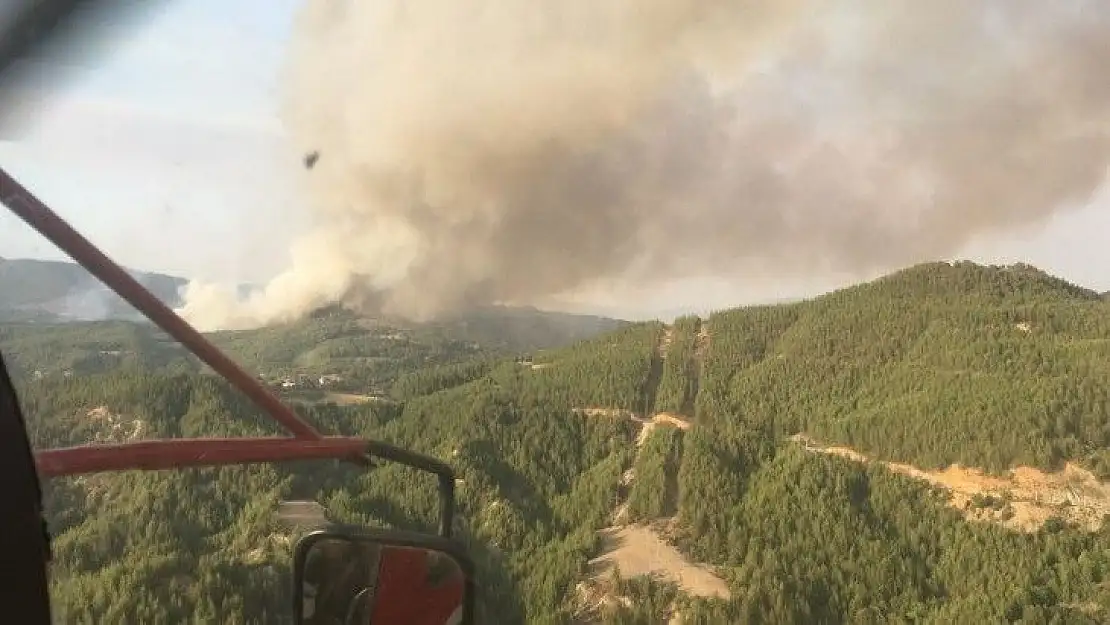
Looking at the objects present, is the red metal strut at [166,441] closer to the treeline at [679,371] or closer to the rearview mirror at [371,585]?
the rearview mirror at [371,585]

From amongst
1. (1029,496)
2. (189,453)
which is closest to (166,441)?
(189,453)

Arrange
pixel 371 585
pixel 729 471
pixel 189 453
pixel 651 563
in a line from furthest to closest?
pixel 729 471
pixel 651 563
pixel 371 585
pixel 189 453

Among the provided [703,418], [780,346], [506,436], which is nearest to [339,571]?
[506,436]

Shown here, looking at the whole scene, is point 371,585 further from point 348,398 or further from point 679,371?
point 348,398

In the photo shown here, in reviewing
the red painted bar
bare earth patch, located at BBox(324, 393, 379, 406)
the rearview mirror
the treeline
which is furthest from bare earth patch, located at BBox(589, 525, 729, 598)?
the red painted bar

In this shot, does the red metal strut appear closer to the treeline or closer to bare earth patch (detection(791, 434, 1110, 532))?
bare earth patch (detection(791, 434, 1110, 532))
